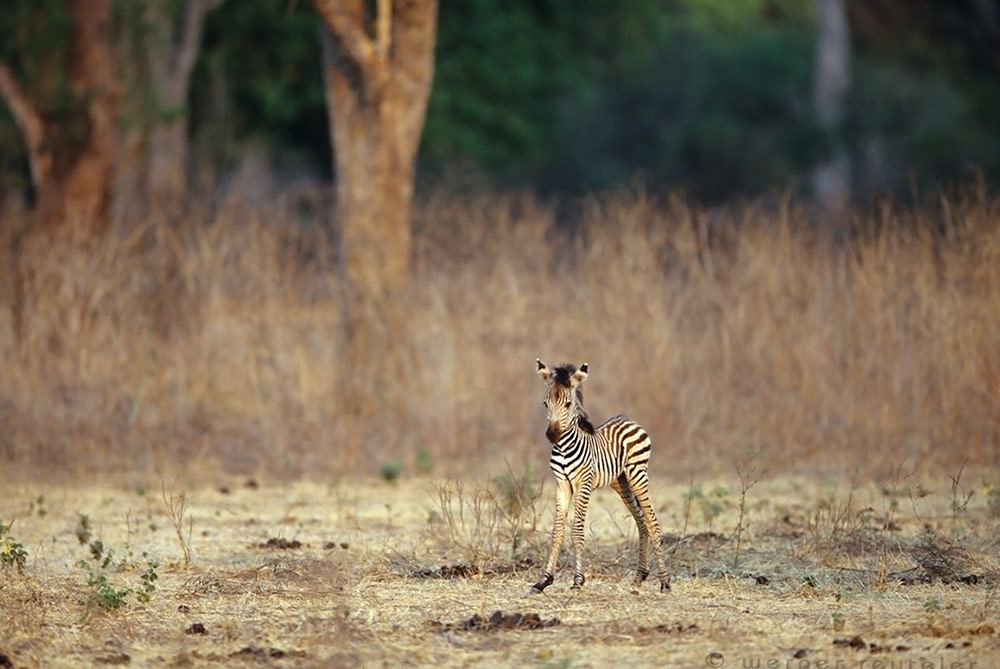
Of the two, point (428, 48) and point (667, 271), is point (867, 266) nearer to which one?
point (667, 271)

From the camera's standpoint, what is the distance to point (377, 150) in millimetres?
12492

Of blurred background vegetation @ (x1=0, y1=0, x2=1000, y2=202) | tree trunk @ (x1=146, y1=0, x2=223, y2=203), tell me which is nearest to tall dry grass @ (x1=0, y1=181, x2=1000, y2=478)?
blurred background vegetation @ (x1=0, y1=0, x2=1000, y2=202)

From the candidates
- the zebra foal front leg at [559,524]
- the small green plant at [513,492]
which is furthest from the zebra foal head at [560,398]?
the small green plant at [513,492]

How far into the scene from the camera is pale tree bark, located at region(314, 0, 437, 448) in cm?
1217

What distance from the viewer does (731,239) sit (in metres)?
12.0

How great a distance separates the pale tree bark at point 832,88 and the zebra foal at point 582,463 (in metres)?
24.3

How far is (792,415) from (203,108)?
17.4 meters

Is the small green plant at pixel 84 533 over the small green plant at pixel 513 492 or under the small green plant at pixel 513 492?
under

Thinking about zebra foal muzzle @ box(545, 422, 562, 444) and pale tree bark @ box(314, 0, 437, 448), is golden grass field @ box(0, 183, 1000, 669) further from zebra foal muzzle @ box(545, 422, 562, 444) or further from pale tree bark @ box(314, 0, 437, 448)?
zebra foal muzzle @ box(545, 422, 562, 444)

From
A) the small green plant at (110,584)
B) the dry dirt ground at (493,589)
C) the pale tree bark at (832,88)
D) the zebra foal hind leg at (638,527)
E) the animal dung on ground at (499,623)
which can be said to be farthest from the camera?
the pale tree bark at (832,88)

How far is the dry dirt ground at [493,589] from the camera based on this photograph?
228 inches

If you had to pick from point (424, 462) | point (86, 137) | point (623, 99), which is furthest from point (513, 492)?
point (623, 99)

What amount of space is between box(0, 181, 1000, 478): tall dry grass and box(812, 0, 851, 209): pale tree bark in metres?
18.6

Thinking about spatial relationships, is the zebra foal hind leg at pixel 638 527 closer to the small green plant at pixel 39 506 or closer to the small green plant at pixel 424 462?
the small green plant at pixel 39 506
